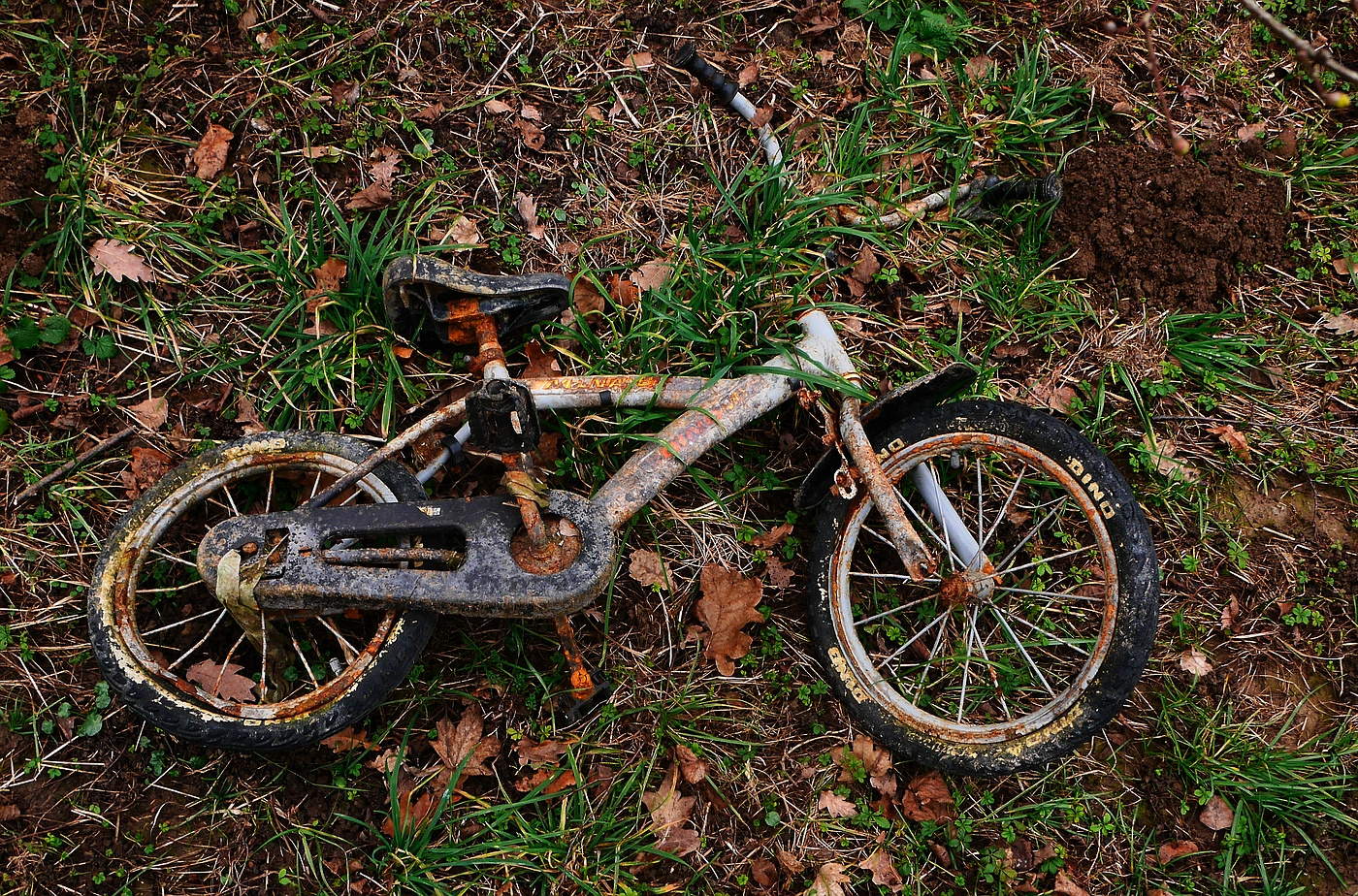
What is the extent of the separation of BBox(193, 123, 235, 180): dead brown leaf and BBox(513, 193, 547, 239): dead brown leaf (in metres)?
1.19

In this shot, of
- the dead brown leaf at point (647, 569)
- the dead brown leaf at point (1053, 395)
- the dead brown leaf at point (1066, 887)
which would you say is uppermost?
the dead brown leaf at point (647, 569)

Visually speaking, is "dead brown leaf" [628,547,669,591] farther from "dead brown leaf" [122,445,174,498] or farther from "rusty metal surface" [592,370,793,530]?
"dead brown leaf" [122,445,174,498]


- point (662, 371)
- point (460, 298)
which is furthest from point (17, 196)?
point (662, 371)

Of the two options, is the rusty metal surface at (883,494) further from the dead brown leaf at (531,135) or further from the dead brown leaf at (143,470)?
the dead brown leaf at (143,470)

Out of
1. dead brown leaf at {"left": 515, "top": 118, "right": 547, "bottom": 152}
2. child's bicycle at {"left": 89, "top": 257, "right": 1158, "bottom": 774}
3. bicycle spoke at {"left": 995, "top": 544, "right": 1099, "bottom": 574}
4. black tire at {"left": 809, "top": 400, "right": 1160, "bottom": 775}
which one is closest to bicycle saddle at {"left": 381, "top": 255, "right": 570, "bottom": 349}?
child's bicycle at {"left": 89, "top": 257, "right": 1158, "bottom": 774}

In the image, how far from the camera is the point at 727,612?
325 cm

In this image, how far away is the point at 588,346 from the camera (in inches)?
133

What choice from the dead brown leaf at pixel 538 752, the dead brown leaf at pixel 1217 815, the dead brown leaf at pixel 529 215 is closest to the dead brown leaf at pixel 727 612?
the dead brown leaf at pixel 538 752

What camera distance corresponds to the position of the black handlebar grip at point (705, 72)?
3.58 m

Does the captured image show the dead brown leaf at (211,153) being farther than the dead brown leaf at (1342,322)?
No

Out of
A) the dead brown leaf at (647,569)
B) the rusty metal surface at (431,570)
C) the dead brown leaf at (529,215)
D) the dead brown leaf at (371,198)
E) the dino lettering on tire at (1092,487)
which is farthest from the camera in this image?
the dead brown leaf at (529,215)

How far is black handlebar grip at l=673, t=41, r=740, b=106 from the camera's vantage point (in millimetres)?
3582

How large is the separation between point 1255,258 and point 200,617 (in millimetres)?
4614

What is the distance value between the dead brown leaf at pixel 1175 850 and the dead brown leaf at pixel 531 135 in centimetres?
382
